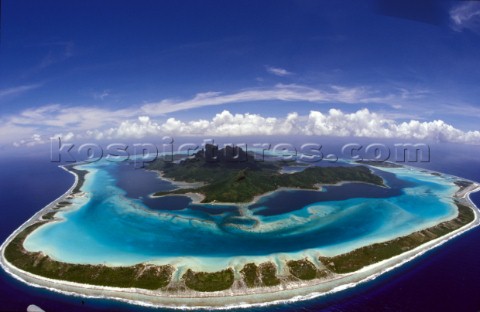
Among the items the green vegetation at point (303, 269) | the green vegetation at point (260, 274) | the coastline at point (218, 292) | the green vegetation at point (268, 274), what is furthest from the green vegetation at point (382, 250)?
the green vegetation at point (260, 274)

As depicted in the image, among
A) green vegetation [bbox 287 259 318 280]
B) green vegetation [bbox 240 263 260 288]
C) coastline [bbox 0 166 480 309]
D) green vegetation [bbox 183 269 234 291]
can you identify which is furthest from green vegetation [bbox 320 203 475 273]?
green vegetation [bbox 183 269 234 291]

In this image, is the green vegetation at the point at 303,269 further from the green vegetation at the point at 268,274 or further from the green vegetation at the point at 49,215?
the green vegetation at the point at 49,215

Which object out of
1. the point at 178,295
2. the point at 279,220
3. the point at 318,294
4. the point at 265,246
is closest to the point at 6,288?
the point at 178,295

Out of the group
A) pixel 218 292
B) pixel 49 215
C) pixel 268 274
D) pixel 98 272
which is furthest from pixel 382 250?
pixel 49 215

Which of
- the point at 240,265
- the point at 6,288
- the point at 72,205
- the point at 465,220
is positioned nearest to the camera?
the point at 6,288

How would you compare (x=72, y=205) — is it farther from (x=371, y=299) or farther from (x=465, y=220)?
(x=465, y=220)

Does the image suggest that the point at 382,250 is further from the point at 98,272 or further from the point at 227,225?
the point at 98,272
